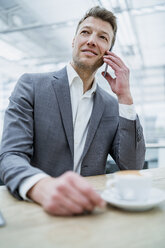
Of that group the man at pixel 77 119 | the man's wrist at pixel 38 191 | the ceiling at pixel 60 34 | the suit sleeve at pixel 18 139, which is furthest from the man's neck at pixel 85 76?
the ceiling at pixel 60 34

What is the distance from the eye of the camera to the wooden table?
0.53 metres

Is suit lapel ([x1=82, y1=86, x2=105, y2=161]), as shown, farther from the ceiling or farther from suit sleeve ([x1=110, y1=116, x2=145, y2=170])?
the ceiling

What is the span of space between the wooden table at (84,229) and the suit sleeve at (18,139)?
11 centimetres

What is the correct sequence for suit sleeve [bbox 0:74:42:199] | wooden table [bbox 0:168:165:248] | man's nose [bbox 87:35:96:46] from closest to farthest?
wooden table [bbox 0:168:165:248] → suit sleeve [bbox 0:74:42:199] → man's nose [bbox 87:35:96:46]

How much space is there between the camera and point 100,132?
1390 mm

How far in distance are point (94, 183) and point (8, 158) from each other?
0.36 meters

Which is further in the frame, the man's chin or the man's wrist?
the man's chin

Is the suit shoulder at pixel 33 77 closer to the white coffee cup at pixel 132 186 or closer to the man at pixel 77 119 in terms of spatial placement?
the man at pixel 77 119

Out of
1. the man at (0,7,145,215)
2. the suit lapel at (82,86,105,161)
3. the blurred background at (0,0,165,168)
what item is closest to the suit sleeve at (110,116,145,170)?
the man at (0,7,145,215)

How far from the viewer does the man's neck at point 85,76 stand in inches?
59.7

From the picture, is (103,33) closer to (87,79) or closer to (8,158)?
(87,79)

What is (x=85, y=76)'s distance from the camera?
5.05 feet

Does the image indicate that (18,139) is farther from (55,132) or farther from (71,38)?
(71,38)

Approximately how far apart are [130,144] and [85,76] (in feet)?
1.62
